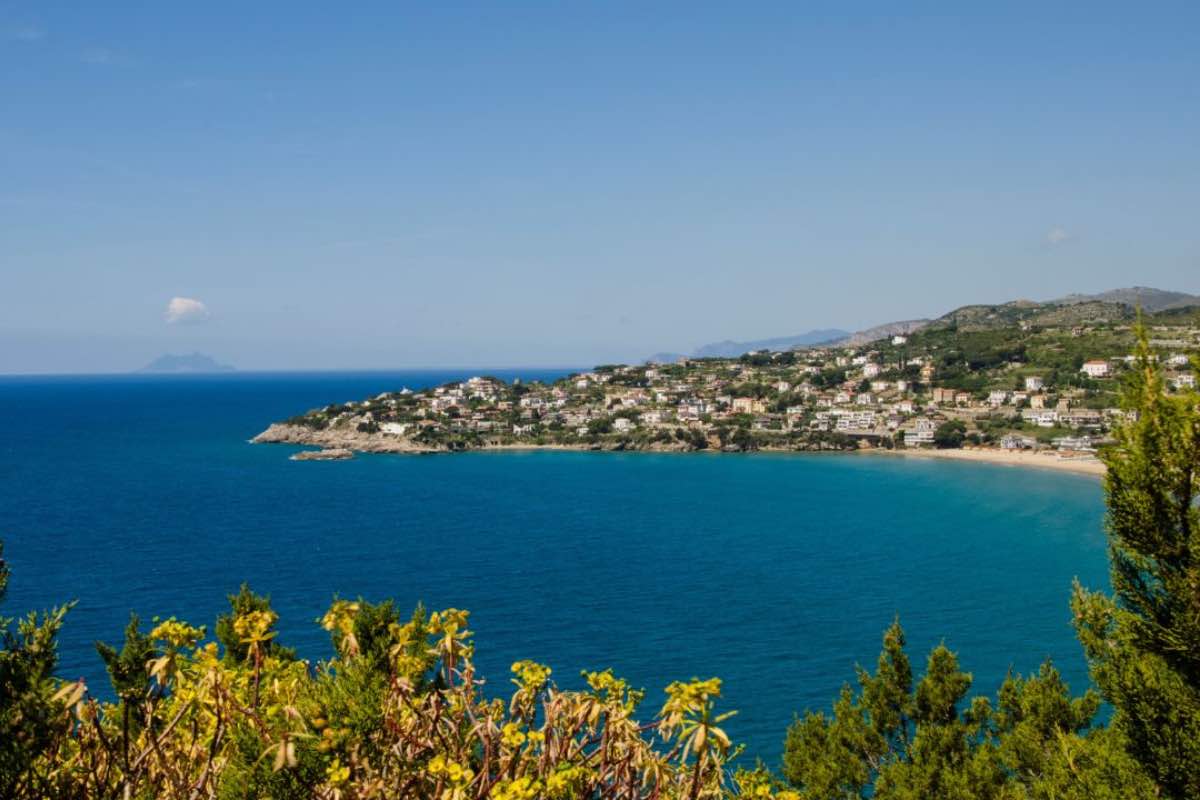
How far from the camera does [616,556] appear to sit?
3894 cm

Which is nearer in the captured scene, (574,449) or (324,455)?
(324,455)

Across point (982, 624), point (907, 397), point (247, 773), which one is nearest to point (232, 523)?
point (982, 624)

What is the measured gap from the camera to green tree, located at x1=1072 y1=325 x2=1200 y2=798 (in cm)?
613

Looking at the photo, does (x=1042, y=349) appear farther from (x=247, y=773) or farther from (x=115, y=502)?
(x=247, y=773)

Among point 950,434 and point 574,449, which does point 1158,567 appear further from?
point 574,449

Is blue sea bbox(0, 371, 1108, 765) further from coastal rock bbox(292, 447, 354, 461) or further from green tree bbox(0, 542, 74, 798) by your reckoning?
green tree bbox(0, 542, 74, 798)

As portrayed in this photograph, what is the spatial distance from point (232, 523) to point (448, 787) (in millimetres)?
44723

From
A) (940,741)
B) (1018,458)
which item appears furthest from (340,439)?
(940,741)

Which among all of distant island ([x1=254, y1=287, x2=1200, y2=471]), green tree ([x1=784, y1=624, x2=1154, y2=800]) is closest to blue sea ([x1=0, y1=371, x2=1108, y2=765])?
green tree ([x1=784, y1=624, x2=1154, y2=800])

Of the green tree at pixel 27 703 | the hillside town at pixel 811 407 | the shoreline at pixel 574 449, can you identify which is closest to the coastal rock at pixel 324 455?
the shoreline at pixel 574 449

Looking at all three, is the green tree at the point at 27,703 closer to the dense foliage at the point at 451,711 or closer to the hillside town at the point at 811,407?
the dense foliage at the point at 451,711

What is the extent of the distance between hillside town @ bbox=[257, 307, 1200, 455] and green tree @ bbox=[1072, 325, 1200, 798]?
70982 millimetres

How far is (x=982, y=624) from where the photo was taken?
28.9m

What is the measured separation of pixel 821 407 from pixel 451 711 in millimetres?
89383
